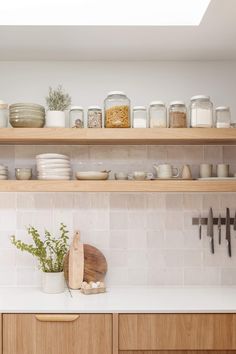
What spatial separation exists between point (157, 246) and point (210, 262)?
37 centimetres

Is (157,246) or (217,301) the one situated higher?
(157,246)

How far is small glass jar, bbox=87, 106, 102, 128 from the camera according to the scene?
2697 millimetres

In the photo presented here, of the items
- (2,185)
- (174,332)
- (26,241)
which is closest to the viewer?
(174,332)

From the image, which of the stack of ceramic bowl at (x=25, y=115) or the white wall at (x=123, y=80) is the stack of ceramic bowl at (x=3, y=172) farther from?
the white wall at (x=123, y=80)

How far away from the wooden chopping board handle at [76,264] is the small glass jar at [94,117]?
0.73 metres

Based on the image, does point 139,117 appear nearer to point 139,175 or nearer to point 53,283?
point 139,175

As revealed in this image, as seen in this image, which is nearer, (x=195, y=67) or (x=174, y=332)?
(x=174, y=332)

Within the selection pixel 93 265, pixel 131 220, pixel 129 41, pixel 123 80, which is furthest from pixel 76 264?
pixel 129 41

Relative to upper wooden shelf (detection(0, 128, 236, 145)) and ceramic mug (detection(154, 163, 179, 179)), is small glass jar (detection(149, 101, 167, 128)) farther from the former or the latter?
ceramic mug (detection(154, 163, 179, 179))

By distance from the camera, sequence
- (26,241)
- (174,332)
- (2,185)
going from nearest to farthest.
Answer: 1. (174,332)
2. (2,185)
3. (26,241)

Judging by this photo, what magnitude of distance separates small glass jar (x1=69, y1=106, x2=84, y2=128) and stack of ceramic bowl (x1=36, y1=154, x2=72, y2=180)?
8.6 inches

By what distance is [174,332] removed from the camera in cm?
239

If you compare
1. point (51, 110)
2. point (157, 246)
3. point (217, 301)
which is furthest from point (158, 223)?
point (51, 110)

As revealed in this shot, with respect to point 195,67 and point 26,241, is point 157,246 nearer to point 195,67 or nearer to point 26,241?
point 26,241
